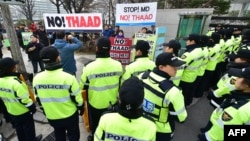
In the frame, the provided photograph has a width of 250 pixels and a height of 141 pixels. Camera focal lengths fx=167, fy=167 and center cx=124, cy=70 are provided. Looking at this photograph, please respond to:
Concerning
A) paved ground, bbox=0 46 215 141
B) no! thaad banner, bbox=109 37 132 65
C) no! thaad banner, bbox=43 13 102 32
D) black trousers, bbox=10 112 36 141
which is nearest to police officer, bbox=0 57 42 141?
black trousers, bbox=10 112 36 141

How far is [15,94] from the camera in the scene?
2.74m

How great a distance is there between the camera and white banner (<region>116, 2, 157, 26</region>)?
6871 mm

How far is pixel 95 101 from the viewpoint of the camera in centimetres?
307

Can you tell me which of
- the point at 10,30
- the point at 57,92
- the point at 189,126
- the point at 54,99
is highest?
the point at 10,30

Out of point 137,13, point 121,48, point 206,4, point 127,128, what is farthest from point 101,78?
point 206,4

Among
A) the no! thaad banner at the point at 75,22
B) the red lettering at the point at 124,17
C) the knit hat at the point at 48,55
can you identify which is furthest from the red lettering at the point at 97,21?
the knit hat at the point at 48,55

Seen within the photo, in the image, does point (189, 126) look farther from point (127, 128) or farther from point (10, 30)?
point (10, 30)

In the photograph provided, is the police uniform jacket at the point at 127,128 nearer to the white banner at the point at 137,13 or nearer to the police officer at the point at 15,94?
the police officer at the point at 15,94

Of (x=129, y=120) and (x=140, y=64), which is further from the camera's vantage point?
(x=140, y=64)

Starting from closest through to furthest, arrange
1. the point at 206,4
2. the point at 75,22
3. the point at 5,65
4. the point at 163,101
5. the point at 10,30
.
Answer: the point at 163,101 → the point at 5,65 → the point at 10,30 → the point at 75,22 → the point at 206,4

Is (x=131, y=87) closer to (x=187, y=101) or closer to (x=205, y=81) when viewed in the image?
(x=187, y=101)

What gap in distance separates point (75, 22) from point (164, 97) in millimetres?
4188

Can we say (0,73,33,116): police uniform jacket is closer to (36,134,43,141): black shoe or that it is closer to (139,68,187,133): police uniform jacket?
(36,134,43,141): black shoe

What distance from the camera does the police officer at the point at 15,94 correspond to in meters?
2.71
